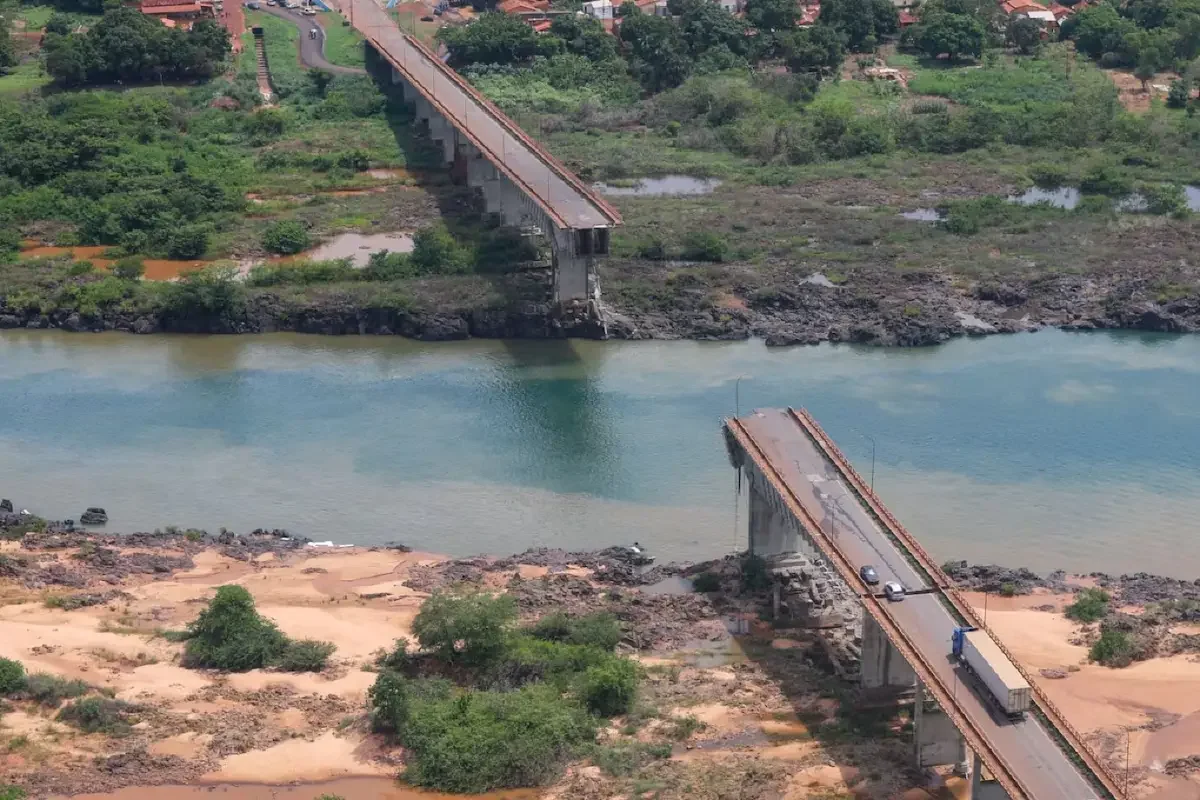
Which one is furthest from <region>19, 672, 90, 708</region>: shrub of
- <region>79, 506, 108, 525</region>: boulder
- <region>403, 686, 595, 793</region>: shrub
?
<region>79, 506, 108, 525</region>: boulder

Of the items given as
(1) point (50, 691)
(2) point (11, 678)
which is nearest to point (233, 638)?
(1) point (50, 691)

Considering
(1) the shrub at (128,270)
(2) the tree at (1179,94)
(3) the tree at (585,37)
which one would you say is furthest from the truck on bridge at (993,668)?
(3) the tree at (585,37)

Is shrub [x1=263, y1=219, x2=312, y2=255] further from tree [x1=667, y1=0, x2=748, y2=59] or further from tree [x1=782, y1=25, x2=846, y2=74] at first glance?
tree [x1=782, y1=25, x2=846, y2=74]

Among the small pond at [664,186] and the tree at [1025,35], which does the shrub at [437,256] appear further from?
the tree at [1025,35]

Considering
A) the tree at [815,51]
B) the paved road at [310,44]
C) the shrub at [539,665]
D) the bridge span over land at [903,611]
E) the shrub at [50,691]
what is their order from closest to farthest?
1. the bridge span over land at [903,611]
2. the shrub at [50,691]
3. the shrub at [539,665]
4. the tree at [815,51]
5. the paved road at [310,44]

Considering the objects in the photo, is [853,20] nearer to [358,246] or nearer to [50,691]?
[358,246]
